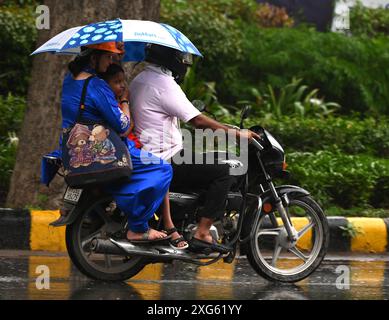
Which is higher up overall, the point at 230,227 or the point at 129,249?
the point at 230,227

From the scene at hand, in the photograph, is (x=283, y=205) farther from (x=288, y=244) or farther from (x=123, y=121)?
(x=123, y=121)

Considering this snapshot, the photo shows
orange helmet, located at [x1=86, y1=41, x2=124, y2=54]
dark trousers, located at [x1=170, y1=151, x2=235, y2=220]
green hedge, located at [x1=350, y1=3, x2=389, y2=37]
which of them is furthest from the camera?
green hedge, located at [x1=350, y1=3, x2=389, y2=37]

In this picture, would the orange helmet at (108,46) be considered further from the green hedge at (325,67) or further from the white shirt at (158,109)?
the green hedge at (325,67)

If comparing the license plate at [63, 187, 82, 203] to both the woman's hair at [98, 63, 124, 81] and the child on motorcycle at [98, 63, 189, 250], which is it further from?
the woman's hair at [98, 63, 124, 81]

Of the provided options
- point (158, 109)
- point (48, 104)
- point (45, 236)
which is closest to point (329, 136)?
point (48, 104)

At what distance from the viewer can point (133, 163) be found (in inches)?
265

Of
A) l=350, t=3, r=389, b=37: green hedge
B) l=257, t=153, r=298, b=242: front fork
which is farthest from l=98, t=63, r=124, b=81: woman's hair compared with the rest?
l=350, t=3, r=389, b=37: green hedge

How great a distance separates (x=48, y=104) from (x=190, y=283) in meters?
2.49

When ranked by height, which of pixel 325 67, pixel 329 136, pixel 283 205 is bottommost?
pixel 283 205

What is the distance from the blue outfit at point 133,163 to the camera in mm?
6598

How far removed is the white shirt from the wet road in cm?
89

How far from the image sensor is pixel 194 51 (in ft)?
22.3

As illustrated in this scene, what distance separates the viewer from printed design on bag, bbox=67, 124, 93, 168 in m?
6.57
